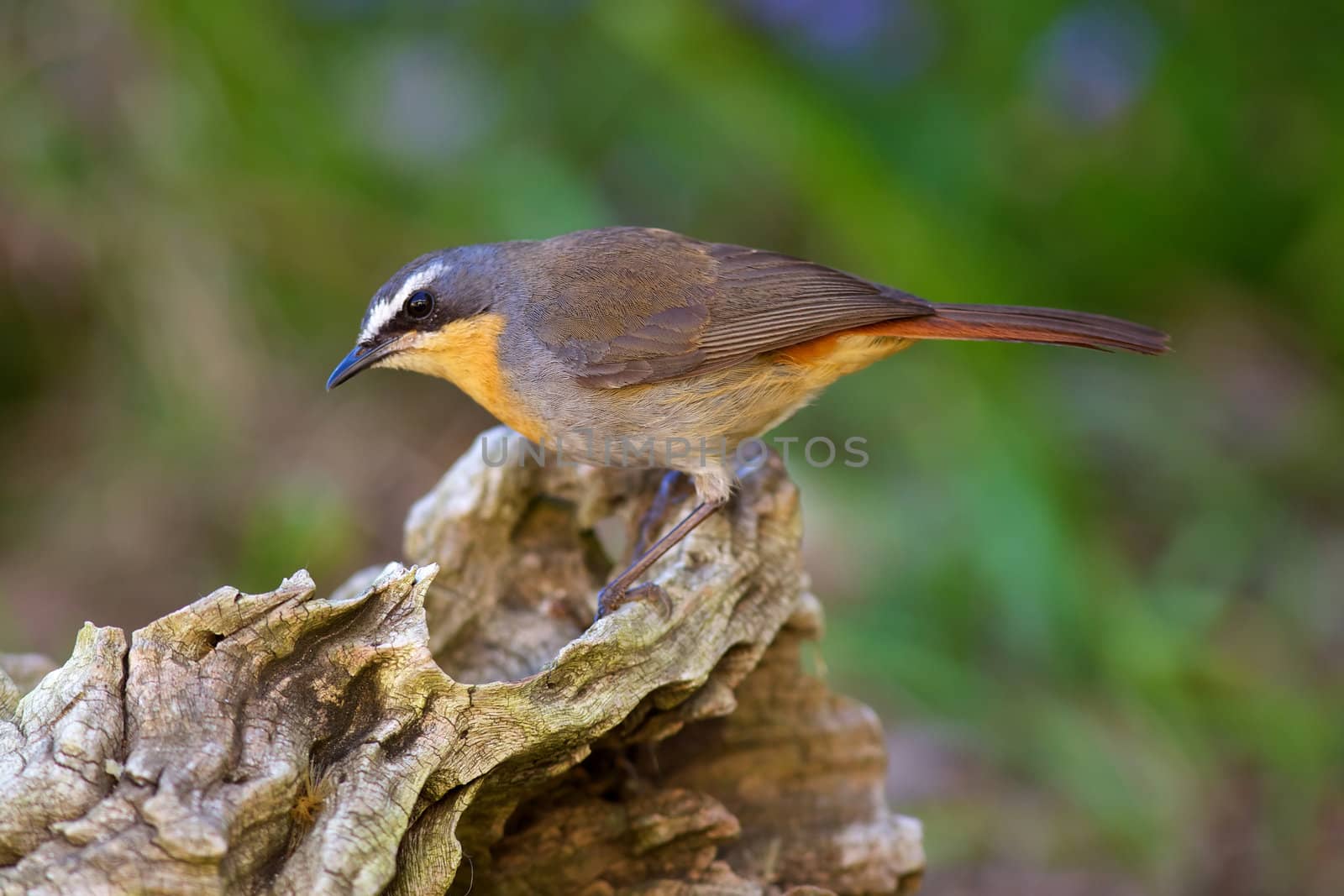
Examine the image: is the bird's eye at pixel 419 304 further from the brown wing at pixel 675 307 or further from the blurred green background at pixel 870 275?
the blurred green background at pixel 870 275

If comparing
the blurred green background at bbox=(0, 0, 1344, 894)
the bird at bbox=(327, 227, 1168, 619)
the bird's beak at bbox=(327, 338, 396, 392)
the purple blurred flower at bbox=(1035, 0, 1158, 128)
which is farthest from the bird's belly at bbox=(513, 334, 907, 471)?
the purple blurred flower at bbox=(1035, 0, 1158, 128)

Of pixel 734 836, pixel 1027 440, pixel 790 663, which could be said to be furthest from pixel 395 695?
pixel 1027 440

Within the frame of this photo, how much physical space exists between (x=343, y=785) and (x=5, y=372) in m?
5.26

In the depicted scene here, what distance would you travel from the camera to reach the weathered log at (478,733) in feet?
7.68

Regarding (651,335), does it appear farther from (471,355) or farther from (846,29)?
(846,29)

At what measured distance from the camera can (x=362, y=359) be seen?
4.13 metres

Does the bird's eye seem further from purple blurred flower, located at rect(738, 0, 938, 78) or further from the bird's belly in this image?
purple blurred flower, located at rect(738, 0, 938, 78)

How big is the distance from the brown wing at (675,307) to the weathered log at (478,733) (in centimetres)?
43

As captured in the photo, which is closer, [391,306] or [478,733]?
[478,733]

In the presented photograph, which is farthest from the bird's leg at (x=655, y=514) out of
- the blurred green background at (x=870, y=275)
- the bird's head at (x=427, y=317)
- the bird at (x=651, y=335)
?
the blurred green background at (x=870, y=275)

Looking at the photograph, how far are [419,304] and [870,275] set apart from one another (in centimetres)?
319

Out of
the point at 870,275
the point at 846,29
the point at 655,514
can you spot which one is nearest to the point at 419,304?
the point at 655,514

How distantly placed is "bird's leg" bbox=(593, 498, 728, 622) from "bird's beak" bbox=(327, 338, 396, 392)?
1.11 m

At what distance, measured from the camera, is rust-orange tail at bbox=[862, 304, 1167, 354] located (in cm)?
401
